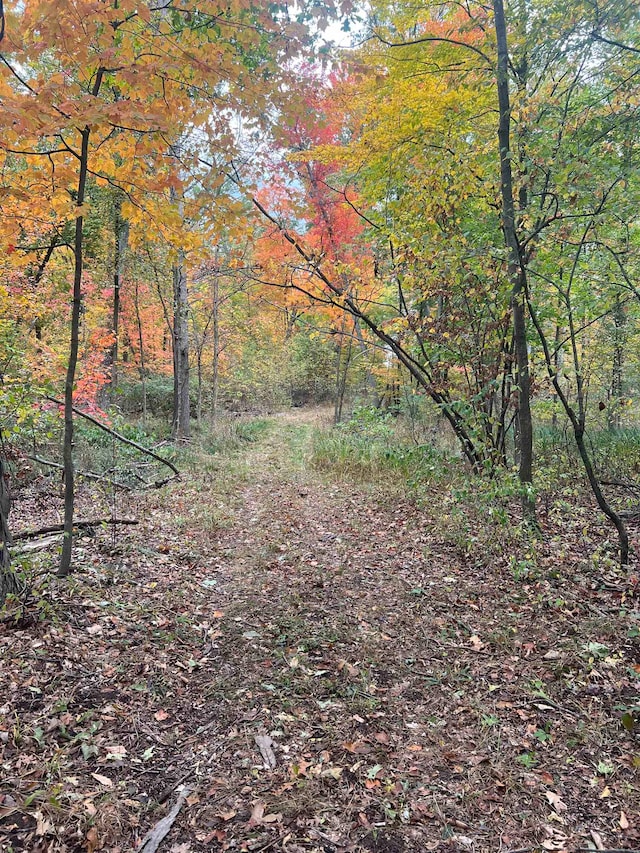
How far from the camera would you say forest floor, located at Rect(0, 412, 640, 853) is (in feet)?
7.18

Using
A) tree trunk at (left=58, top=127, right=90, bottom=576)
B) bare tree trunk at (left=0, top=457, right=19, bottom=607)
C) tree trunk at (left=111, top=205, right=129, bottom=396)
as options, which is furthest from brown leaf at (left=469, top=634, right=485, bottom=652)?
tree trunk at (left=111, top=205, right=129, bottom=396)

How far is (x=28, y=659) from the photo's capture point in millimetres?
3049

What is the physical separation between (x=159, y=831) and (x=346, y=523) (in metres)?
4.38

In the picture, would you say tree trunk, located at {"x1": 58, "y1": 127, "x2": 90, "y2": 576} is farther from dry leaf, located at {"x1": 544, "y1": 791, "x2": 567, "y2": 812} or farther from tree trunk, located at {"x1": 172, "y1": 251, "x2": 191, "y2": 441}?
tree trunk, located at {"x1": 172, "y1": 251, "x2": 191, "y2": 441}

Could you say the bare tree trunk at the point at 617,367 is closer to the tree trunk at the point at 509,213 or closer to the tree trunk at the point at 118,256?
the tree trunk at the point at 509,213

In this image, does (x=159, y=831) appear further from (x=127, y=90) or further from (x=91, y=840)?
(x=127, y=90)

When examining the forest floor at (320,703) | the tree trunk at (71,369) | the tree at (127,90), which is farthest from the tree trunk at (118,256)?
the tree trunk at (71,369)

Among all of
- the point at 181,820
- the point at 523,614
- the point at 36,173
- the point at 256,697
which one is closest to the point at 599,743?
the point at 523,614

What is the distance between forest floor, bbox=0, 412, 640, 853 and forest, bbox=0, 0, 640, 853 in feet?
0.06

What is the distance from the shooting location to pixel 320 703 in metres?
3.00

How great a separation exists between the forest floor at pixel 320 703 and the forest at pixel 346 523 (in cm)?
2

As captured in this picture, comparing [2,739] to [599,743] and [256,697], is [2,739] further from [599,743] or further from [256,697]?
[599,743]

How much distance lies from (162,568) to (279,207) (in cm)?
429

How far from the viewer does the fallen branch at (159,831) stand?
204cm
